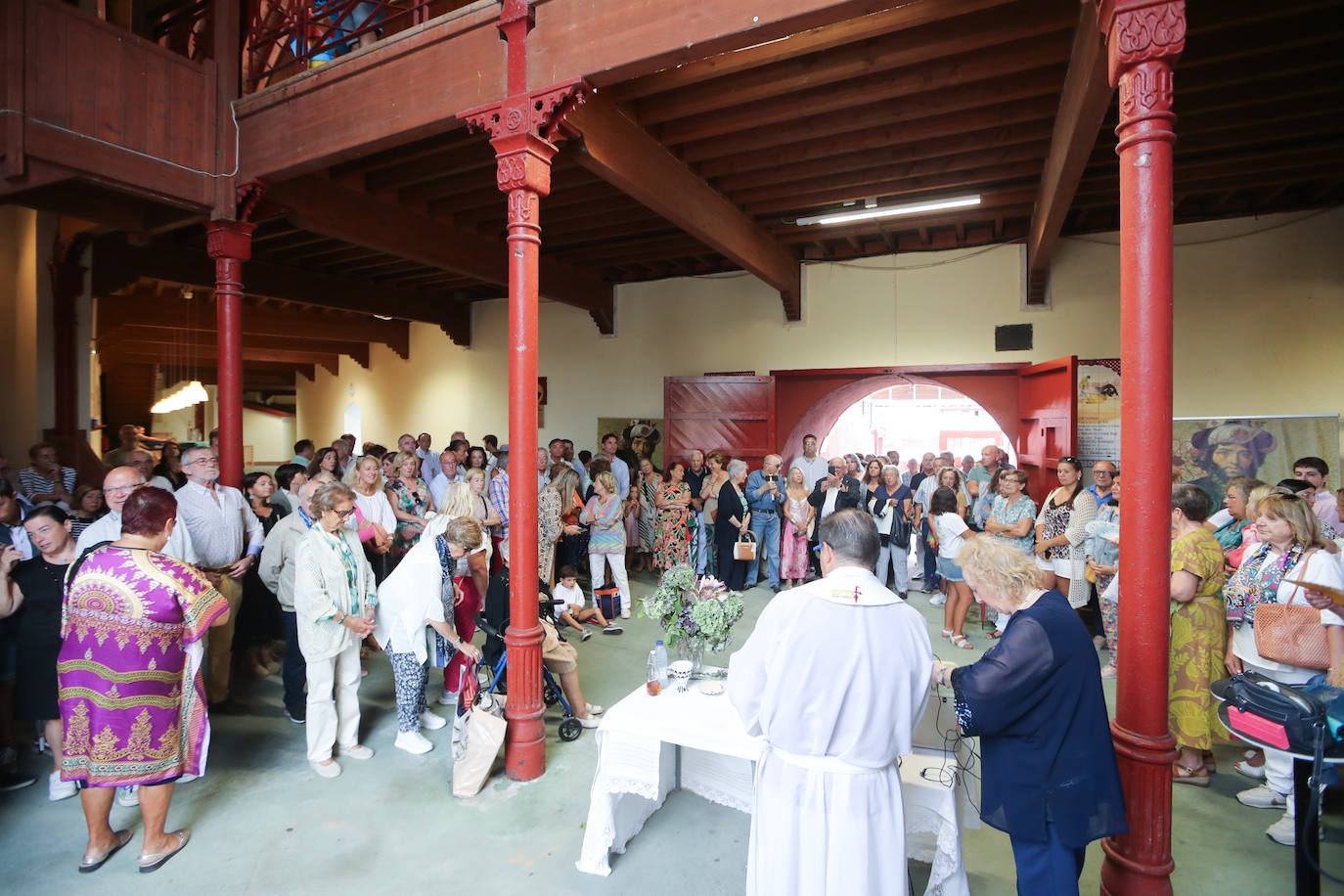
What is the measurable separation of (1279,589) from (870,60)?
3.82 meters

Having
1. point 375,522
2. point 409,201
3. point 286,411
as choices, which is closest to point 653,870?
point 375,522

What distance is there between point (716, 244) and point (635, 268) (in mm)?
3970

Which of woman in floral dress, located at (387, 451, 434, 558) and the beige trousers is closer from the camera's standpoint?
the beige trousers

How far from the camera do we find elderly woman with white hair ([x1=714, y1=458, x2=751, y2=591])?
8180 millimetres

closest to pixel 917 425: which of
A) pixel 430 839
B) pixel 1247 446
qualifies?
pixel 1247 446

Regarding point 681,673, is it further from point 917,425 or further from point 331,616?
point 917,425

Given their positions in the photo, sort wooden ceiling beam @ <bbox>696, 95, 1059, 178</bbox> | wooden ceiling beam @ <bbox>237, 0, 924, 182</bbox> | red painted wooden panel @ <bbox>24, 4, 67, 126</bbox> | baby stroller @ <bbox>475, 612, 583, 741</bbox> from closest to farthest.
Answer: wooden ceiling beam @ <bbox>237, 0, 924, 182</bbox>
baby stroller @ <bbox>475, 612, 583, 741</bbox>
red painted wooden panel @ <bbox>24, 4, 67, 126</bbox>
wooden ceiling beam @ <bbox>696, 95, 1059, 178</bbox>

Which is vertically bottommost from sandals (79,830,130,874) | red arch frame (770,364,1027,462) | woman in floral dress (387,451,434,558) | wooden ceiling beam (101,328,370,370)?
sandals (79,830,130,874)

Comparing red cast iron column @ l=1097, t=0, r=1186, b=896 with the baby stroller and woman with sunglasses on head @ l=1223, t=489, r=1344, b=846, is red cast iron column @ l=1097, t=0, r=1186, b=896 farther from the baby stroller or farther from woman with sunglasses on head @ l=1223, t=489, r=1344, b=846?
the baby stroller

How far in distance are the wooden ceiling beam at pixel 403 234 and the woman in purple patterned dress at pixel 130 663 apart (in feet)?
13.2

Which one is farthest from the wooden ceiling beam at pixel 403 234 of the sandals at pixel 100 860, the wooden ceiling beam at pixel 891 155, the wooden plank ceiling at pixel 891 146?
the sandals at pixel 100 860

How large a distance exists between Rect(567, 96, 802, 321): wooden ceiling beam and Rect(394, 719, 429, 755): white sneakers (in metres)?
3.92

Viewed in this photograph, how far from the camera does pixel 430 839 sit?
3.43 metres

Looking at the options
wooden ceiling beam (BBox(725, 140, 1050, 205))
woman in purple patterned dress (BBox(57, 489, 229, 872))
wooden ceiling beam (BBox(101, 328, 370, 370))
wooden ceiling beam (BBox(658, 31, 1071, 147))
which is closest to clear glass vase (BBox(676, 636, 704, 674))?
woman in purple patterned dress (BBox(57, 489, 229, 872))
